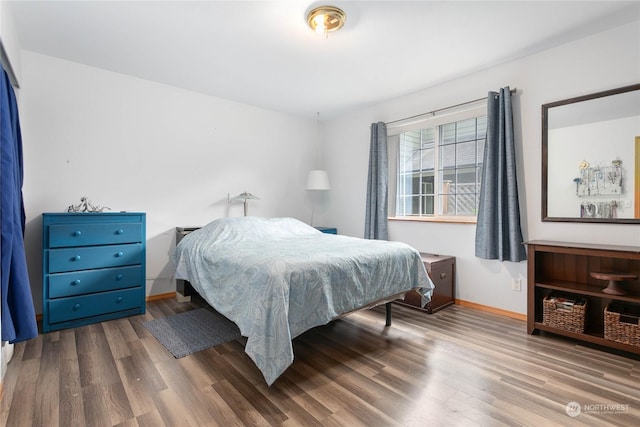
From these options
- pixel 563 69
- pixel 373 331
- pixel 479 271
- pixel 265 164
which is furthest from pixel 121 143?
pixel 563 69

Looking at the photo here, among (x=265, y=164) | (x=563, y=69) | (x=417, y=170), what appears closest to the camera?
(x=563, y=69)

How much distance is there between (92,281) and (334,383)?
2.30m

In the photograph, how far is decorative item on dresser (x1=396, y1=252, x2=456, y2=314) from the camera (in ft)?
9.89

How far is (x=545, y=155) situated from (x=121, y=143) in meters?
4.12

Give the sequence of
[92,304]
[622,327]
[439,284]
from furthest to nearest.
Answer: [439,284] → [92,304] → [622,327]

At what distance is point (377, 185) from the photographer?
3900mm

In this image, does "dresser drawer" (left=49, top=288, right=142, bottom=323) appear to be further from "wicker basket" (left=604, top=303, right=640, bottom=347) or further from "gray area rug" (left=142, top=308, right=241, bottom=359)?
"wicker basket" (left=604, top=303, right=640, bottom=347)

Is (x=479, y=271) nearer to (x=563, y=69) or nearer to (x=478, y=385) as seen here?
(x=478, y=385)

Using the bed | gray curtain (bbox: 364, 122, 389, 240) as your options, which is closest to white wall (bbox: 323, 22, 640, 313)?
gray curtain (bbox: 364, 122, 389, 240)

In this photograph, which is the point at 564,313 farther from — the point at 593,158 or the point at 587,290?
the point at 593,158

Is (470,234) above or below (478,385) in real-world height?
above

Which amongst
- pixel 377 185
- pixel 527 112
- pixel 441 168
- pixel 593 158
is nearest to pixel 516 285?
pixel 593 158

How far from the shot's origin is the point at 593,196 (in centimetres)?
245

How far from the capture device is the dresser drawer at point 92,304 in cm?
252
